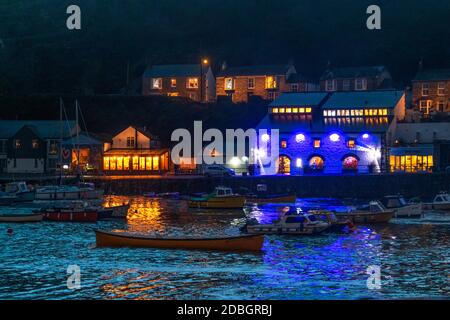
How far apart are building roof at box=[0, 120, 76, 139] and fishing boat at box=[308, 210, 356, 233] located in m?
52.8

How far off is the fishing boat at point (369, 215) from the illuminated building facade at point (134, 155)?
3932cm

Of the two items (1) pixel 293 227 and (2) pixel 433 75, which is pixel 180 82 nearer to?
(2) pixel 433 75

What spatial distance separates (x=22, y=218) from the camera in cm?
6481

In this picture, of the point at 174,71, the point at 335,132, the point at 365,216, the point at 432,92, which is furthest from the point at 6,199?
the point at 432,92

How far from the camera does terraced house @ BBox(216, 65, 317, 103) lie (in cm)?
12212

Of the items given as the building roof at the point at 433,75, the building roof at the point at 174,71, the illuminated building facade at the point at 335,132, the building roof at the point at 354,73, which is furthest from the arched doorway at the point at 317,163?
the building roof at the point at 174,71

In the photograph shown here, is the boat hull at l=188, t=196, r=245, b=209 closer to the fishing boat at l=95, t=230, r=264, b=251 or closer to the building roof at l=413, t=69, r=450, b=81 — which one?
the fishing boat at l=95, t=230, r=264, b=251

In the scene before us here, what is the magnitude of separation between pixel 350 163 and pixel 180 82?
42644mm

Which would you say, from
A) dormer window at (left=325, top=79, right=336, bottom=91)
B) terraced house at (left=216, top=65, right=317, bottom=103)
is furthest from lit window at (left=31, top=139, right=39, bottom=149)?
dormer window at (left=325, top=79, right=336, bottom=91)

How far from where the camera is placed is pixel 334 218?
5991cm
